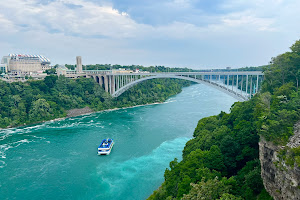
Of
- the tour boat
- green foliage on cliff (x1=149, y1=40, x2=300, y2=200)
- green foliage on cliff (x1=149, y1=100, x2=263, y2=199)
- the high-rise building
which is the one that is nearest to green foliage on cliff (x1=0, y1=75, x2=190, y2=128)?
the tour boat

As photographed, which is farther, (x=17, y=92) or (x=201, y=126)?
(x=17, y=92)

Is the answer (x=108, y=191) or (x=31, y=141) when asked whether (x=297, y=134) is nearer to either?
(x=108, y=191)

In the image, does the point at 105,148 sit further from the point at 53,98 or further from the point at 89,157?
the point at 53,98

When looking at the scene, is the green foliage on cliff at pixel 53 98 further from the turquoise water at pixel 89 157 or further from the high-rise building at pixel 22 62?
the high-rise building at pixel 22 62

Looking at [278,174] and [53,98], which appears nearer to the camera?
[278,174]

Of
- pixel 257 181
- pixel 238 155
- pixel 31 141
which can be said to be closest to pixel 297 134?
pixel 257 181

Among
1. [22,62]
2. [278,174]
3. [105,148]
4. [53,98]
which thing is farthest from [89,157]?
[22,62]

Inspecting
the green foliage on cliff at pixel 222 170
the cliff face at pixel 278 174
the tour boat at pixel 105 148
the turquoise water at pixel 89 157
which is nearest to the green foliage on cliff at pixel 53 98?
the turquoise water at pixel 89 157
